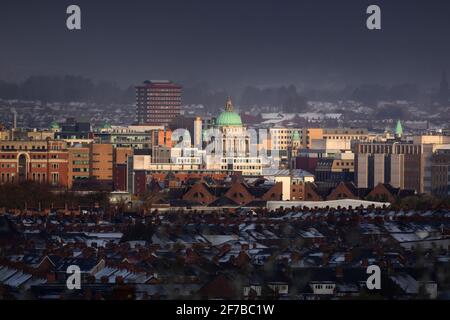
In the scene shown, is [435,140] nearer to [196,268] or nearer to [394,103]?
[394,103]

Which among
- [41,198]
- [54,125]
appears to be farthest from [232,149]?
[41,198]

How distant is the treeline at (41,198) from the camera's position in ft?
193

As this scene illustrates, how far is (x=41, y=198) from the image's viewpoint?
60.5 meters

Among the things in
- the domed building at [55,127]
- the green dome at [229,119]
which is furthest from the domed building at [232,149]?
the domed building at [55,127]

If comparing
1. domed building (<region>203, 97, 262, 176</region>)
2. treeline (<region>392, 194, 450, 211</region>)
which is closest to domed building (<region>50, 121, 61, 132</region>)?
domed building (<region>203, 97, 262, 176</region>)

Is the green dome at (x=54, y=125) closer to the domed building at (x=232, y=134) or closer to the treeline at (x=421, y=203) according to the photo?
the domed building at (x=232, y=134)

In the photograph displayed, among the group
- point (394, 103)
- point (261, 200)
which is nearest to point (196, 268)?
point (261, 200)

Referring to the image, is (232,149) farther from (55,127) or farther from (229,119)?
(55,127)

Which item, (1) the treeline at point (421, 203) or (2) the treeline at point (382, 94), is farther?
(2) the treeline at point (382, 94)

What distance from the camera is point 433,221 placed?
4856cm

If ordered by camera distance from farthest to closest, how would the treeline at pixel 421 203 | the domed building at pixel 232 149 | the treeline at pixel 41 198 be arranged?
1. the domed building at pixel 232 149
2. the treeline at pixel 41 198
3. the treeline at pixel 421 203

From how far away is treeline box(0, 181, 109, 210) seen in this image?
193 ft

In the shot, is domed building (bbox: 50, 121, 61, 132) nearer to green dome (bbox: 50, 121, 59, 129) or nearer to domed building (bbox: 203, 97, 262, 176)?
green dome (bbox: 50, 121, 59, 129)
